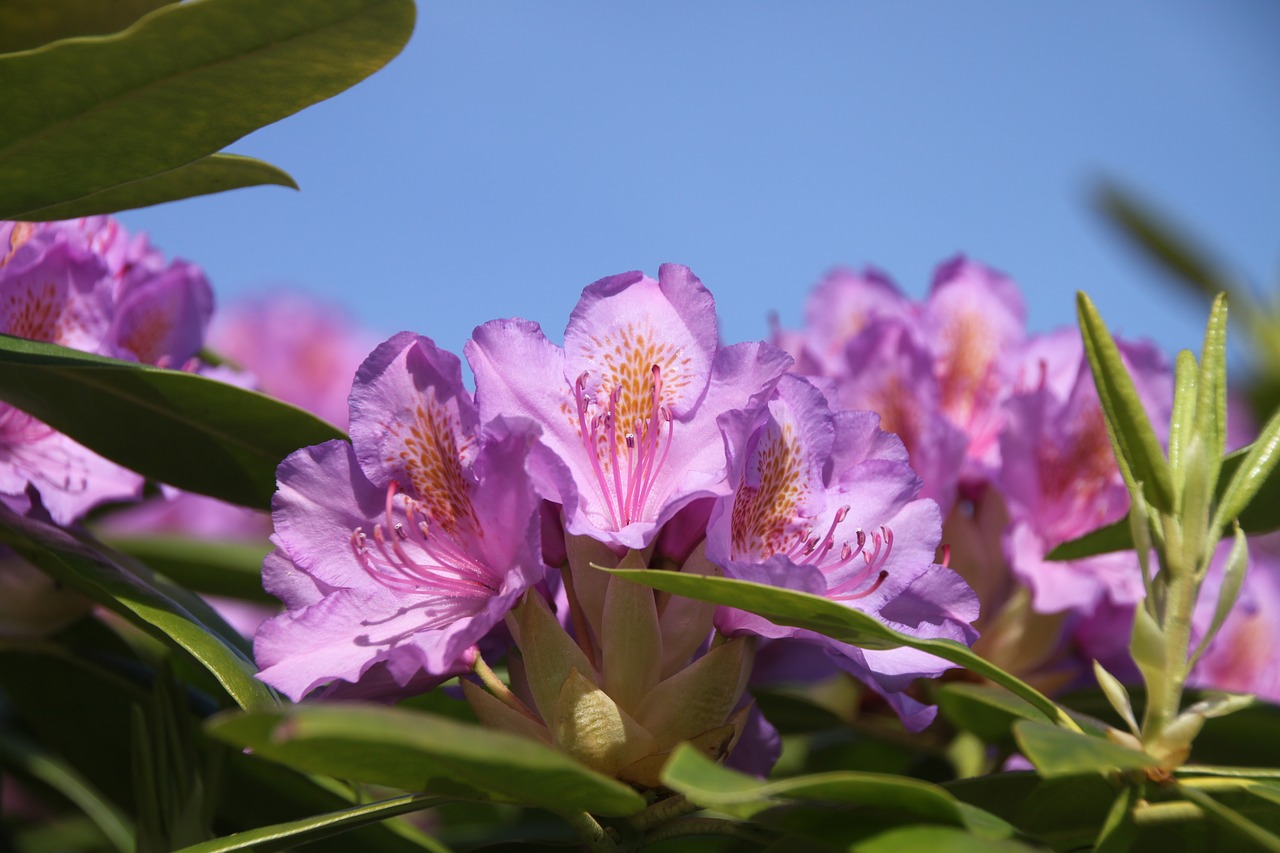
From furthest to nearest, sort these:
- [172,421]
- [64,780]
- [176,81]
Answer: [64,780] < [172,421] < [176,81]

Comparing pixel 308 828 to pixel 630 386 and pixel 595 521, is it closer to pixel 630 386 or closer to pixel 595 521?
pixel 595 521

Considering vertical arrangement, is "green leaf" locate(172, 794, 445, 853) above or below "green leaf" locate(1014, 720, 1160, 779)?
below

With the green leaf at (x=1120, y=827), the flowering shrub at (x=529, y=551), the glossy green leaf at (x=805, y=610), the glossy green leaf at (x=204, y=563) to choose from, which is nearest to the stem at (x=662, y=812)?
the flowering shrub at (x=529, y=551)

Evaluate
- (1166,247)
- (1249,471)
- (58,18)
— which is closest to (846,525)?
(1249,471)

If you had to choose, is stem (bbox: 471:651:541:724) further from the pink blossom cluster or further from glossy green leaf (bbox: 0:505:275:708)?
the pink blossom cluster

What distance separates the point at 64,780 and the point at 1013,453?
47.0 inches

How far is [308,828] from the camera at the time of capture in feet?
2.61

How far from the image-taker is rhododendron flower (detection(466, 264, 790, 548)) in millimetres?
897

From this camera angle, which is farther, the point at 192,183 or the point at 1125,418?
the point at 192,183

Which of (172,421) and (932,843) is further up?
(172,421)

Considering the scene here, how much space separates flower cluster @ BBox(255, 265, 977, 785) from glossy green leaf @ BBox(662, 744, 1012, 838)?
0.16 meters

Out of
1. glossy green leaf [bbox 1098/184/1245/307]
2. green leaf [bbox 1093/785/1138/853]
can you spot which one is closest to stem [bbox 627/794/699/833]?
green leaf [bbox 1093/785/1138/853]

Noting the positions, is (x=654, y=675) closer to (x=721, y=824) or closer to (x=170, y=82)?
(x=721, y=824)

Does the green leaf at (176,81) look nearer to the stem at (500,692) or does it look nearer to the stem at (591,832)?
the stem at (500,692)
